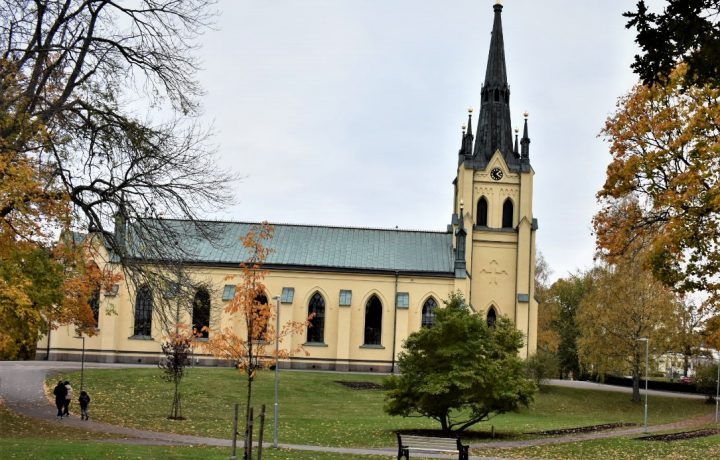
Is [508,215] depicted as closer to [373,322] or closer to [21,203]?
[373,322]

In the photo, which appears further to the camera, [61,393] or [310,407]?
[310,407]

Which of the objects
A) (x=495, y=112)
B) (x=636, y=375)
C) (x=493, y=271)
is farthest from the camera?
(x=495, y=112)

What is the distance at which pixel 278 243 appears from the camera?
62469mm

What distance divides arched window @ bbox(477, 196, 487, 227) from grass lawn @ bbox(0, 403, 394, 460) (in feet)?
133

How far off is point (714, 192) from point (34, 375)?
120ft

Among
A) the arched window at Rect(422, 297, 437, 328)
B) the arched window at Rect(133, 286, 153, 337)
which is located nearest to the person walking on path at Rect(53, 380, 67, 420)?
the arched window at Rect(133, 286, 153, 337)

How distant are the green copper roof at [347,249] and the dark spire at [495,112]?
7423 millimetres

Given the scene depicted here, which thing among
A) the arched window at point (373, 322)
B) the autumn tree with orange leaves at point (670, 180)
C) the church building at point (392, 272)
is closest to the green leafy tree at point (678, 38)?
the autumn tree with orange leaves at point (670, 180)

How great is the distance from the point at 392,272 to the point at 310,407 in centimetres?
2111

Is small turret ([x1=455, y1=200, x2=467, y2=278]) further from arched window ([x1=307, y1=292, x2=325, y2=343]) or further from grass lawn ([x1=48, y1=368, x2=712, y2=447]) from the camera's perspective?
grass lawn ([x1=48, y1=368, x2=712, y2=447])

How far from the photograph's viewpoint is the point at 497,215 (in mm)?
62438

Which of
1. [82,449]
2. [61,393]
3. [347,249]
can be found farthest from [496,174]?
[82,449]

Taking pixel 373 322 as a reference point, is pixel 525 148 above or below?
above

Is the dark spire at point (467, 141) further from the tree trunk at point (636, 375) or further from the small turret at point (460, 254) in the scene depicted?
the tree trunk at point (636, 375)
